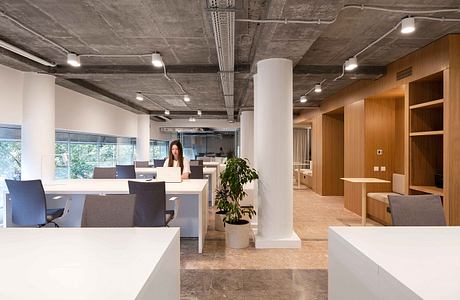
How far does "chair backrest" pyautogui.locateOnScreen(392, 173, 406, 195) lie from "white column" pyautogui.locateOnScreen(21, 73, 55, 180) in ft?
20.6

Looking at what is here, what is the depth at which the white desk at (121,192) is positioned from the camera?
3714mm

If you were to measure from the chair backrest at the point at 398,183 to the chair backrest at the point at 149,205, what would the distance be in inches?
175

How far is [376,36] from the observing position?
12.9ft

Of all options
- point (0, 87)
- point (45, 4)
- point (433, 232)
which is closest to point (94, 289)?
point (433, 232)

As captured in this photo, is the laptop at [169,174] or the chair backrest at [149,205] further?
the laptop at [169,174]

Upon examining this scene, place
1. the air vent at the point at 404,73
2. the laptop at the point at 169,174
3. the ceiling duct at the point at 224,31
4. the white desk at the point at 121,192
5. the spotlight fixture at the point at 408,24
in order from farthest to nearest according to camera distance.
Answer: the air vent at the point at 404,73 < the laptop at the point at 169,174 < the white desk at the point at 121,192 < the spotlight fixture at the point at 408,24 < the ceiling duct at the point at 224,31

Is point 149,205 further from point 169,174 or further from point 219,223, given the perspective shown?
point 219,223

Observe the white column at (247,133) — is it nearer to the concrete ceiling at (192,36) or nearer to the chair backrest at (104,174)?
the concrete ceiling at (192,36)

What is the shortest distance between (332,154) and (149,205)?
6.93 meters

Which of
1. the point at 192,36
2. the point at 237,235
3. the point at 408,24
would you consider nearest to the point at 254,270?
the point at 237,235

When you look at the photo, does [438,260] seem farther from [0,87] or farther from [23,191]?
[0,87]

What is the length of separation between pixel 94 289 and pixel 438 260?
1.45m

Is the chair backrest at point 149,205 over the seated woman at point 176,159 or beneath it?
beneath

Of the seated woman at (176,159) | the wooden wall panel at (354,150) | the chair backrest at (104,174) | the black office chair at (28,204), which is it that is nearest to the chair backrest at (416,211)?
the seated woman at (176,159)
